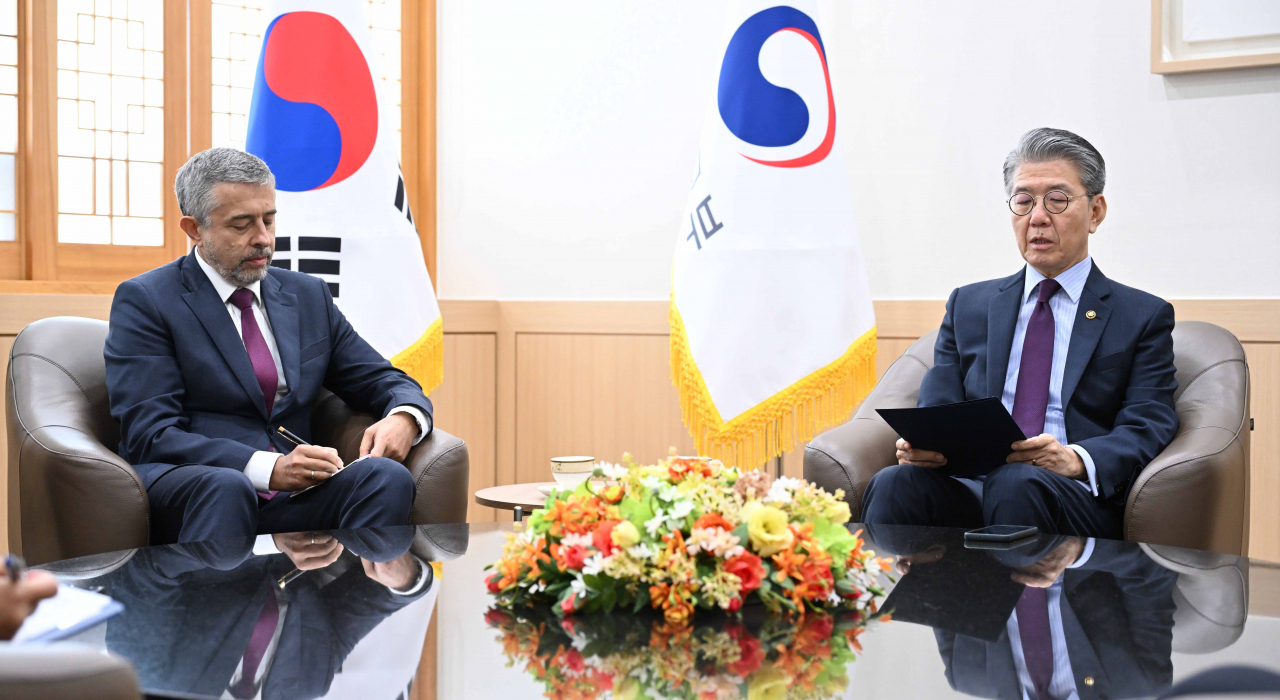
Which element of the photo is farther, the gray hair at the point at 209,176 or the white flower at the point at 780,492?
the gray hair at the point at 209,176

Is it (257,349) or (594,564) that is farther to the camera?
(257,349)

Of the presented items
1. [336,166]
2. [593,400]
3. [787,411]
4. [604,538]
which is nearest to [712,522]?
[604,538]

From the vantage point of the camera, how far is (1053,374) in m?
2.57

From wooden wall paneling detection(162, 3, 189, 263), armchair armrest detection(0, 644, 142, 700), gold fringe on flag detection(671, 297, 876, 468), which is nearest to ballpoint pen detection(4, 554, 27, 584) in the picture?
armchair armrest detection(0, 644, 142, 700)

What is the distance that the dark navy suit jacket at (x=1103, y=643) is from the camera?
1.18m

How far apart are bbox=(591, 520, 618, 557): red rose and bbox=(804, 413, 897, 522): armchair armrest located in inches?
48.9

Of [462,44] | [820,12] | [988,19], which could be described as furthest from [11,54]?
[988,19]

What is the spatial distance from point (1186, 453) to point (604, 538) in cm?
145

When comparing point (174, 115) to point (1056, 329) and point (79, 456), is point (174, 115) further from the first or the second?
point (1056, 329)

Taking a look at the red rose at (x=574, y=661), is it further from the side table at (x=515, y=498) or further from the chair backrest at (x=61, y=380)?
the chair backrest at (x=61, y=380)

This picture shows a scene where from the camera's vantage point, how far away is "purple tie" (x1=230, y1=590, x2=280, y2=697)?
1.17m

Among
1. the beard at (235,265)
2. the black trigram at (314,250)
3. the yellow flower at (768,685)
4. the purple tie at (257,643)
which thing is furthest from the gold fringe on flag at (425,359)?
the yellow flower at (768,685)

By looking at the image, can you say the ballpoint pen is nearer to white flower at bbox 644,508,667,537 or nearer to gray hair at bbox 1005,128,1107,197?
white flower at bbox 644,508,667,537

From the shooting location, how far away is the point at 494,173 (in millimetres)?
4672
